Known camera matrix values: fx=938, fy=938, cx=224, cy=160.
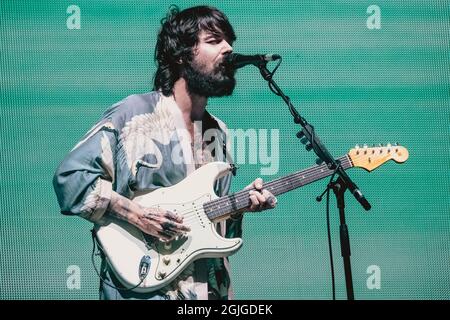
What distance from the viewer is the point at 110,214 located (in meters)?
3.34

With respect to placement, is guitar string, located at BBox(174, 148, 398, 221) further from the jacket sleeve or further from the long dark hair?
the long dark hair

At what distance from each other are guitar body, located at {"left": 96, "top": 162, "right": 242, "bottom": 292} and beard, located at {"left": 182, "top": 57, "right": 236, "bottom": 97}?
0.29 m

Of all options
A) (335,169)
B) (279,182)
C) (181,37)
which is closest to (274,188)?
(279,182)

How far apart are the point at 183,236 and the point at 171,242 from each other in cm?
5

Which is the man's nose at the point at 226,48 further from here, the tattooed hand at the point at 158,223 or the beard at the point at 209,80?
the tattooed hand at the point at 158,223

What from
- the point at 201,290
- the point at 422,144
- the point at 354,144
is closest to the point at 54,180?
the point at 201,290

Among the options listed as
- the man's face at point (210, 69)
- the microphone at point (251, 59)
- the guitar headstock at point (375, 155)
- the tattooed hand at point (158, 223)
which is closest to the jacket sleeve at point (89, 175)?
the tattooed hand at point (158, 223)

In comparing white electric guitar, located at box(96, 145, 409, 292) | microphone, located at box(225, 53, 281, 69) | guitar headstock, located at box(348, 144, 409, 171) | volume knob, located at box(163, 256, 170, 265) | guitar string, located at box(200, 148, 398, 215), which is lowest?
volume knob, located at box(163, 256, 170, 265)

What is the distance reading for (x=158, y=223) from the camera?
10.9 ft

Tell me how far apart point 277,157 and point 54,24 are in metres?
1.03

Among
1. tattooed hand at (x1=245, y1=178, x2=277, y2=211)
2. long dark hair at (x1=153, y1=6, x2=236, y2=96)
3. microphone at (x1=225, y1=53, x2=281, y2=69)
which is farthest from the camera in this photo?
long dark hair at (x1=153, y1=6, x2=236, y2=96)

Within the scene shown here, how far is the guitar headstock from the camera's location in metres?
3.58

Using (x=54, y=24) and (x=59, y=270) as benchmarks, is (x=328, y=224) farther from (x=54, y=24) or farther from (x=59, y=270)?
(x=54, y=24)

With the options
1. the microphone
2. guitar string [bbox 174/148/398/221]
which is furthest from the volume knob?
the microphone
